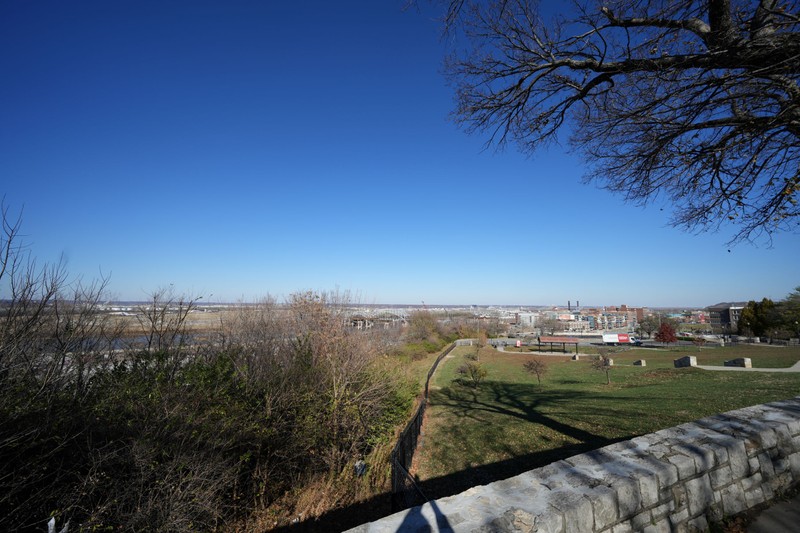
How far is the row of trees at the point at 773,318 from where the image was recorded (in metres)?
31.6

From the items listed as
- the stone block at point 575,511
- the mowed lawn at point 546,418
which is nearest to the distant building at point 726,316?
the mowed lawn at point 546,418

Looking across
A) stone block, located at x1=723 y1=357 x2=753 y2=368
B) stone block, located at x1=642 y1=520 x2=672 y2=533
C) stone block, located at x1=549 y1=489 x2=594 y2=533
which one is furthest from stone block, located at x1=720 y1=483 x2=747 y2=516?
stone block, located at x1=723 y1=357 x2=753 y2=368

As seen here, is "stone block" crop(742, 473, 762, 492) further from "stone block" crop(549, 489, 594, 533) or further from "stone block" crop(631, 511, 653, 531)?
"stone block" crop(549, 489, 594, 533)

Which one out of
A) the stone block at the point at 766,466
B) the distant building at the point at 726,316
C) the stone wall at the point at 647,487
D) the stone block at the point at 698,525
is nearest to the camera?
the stone wall at the point at 647,487

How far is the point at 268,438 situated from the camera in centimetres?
664

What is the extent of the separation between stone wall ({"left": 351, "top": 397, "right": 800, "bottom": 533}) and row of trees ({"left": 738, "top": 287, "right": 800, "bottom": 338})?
4056cm

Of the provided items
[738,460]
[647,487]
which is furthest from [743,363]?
[647,487]

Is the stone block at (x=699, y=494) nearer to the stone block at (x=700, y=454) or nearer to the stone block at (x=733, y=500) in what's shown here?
the stone block at (x=700, y=454)

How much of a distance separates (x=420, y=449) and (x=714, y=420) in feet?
25.0

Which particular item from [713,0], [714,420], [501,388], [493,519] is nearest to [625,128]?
[713,0]

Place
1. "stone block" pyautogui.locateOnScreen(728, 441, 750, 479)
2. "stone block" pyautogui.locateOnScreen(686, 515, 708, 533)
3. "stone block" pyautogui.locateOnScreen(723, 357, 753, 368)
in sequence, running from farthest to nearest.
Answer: "stone block" pyautogui.locateOnScreen(723, 357, 753, 368) < "stone block" pyautogui.locateOnScreen(728, 441, 750, 479) < "stone block" pyautogui.locateOnScreen(686, 515, 708, 533)

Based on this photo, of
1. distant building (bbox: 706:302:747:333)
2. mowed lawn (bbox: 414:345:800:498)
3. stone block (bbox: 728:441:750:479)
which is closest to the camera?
stone block (bbox: 728:441:750:479)

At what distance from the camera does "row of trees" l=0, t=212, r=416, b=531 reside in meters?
3.62

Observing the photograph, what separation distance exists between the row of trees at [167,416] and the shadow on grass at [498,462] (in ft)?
2.54
